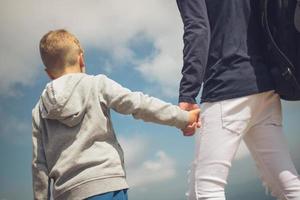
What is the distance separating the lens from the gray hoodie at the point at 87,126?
133 cm

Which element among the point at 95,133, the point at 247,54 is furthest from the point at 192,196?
the point at 247,54

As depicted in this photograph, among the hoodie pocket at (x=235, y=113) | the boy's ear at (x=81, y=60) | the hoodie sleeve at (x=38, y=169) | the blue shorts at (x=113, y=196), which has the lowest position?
the blue shorts at (x=113, y=196)

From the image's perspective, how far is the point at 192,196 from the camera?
4.26 ft

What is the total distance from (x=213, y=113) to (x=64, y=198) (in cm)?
56

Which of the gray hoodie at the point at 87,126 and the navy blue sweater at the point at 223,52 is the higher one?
the navy blue sweater at the point at 223,52

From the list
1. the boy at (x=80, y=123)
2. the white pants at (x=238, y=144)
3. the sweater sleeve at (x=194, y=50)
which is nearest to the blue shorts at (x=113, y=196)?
the boy at (x=80, y=123)

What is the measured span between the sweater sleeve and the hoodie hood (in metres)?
0.33

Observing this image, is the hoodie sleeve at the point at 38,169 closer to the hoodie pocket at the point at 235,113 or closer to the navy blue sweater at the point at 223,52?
the navy blue sweater at the point at 223,52

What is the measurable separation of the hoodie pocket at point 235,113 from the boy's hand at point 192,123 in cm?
13

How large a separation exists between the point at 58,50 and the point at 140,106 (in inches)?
13.6

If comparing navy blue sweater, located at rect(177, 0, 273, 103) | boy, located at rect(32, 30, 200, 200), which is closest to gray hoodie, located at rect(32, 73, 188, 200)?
boy, located at rect(32, 30, 200, 200)

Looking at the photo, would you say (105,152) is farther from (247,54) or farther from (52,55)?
(247,54)

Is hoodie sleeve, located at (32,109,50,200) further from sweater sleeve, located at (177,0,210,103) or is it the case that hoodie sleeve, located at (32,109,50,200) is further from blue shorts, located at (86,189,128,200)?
sweater sleeve, located at (177,0,210,103)

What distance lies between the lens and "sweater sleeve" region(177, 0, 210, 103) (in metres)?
1.32
